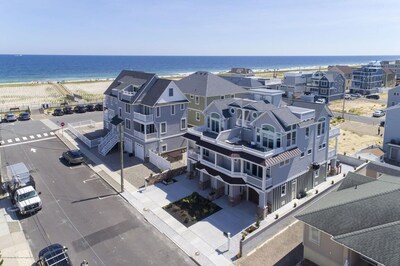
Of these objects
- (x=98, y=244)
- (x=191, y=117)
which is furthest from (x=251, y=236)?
(x=191, y=117)

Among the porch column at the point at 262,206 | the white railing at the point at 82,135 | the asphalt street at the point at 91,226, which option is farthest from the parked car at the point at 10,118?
the porch column at the point at 262,206

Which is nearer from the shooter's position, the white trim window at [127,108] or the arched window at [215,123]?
the arched window at [215,123]

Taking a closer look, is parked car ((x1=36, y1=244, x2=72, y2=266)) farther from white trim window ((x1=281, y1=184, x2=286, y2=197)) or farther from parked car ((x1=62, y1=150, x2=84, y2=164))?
white trim window ((x1=281, y1=184, x2=286, y2=197))

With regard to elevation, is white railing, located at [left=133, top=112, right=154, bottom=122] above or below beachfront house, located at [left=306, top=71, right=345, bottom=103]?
below

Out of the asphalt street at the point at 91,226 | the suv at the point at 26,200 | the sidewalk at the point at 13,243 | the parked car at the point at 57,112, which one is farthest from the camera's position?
the parked car at the point at 57,112

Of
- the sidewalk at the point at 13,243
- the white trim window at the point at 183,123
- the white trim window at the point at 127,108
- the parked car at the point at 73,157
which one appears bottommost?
the sidewalk at the point at 13,243

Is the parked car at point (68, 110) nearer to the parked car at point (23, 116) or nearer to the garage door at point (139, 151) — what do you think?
the parked car at point (23, 116)

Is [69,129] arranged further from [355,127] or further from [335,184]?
[355,127]

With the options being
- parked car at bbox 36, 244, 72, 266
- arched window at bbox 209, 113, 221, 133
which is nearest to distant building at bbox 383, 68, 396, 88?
arched window at bbox 209, 113, 221, 133
